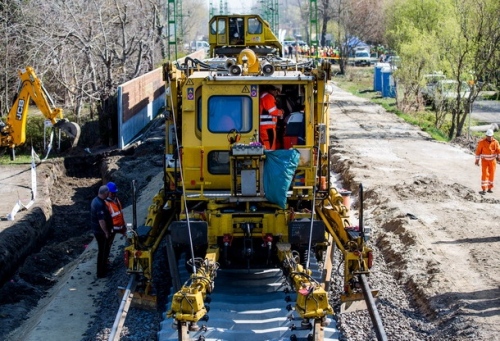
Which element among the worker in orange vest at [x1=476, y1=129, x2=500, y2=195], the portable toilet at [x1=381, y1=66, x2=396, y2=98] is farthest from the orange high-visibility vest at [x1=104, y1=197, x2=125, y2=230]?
the portable toilet at [x1=381, y1=66, x2=396, y2=98]

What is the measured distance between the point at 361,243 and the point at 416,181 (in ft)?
27.2

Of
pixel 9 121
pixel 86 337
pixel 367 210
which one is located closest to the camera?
pixel 86 337

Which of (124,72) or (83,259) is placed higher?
(124,72)

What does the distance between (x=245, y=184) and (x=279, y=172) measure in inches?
21.0

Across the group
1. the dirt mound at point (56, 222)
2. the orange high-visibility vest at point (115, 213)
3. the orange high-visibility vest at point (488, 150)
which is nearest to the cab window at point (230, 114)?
the orange high-visibility vest at point (115, 213)

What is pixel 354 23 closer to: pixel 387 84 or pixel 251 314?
pixel 387 84

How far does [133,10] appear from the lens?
36250 millimetres

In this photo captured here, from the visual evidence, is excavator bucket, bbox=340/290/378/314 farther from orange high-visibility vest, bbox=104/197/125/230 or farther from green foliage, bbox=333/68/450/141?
green foliage, bbox=333/68/450/141

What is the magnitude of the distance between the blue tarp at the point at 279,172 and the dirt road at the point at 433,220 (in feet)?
8.66

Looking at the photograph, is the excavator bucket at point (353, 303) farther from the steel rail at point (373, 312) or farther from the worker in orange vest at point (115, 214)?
the worker in orange vest at point (115, 214)

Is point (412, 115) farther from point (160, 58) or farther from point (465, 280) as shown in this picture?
point (465, 280)

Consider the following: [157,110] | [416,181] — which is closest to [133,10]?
[157,110]

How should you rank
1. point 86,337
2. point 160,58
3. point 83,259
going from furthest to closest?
point 160,58
point 83,259
point 86,337

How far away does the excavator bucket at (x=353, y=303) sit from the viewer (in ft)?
36.2
